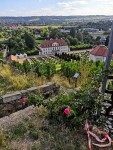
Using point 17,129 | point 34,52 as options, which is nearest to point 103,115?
point 17,129

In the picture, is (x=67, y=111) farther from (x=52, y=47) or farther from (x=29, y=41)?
(x=29, y=41)

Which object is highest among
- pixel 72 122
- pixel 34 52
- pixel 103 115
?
pixel 72 122

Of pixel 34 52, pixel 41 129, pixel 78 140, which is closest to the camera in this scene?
pixel 78 140

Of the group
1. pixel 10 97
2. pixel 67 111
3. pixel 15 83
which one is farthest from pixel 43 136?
pixel 15 83

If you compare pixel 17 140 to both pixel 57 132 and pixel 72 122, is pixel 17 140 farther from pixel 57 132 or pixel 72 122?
pixel 72 122

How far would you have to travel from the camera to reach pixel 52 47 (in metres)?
44.5

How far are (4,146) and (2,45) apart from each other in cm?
5007

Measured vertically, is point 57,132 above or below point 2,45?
above

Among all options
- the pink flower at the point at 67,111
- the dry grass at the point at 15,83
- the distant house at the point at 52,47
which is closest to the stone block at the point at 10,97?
the dry grass at the point at 15,83

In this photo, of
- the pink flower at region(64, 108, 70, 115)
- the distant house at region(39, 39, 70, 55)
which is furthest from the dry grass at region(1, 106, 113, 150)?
the distant house at region(39, 39, 70, 55)

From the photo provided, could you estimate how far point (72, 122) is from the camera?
2.88 m

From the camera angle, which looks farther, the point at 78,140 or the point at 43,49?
the point at 43,49

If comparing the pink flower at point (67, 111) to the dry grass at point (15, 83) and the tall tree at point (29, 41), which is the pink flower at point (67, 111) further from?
the tall tree at point (29, 41)

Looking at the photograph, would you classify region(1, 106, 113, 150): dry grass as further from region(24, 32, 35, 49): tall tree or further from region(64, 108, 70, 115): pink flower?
region(24, 32, 35, 49): tall tree
